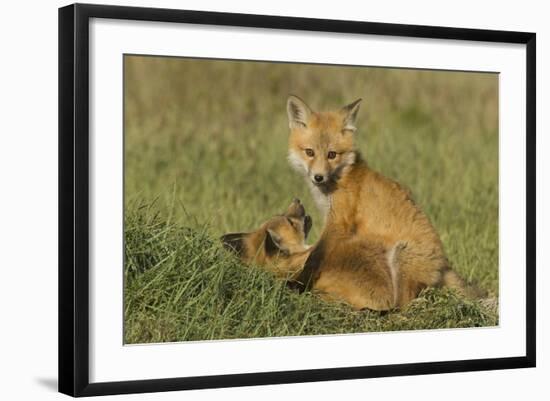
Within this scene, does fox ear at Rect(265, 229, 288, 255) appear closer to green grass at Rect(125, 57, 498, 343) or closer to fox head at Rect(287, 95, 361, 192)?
green grass at Rect(125, 57, 498, 343)

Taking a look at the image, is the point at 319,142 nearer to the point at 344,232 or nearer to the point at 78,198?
the point at 344,232

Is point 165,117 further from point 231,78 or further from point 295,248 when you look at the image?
point 295,248

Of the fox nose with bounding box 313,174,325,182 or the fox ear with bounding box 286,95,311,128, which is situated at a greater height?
the fox ear with bounding box 286,95,311,128

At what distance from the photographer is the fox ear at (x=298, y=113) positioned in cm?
651

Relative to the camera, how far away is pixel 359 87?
6.64m

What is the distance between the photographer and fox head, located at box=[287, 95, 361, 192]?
6535 mm

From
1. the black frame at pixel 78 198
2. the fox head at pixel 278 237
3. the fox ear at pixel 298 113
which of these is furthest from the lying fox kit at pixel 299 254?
the black frame at pixel 78 198

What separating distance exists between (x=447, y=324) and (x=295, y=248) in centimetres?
84

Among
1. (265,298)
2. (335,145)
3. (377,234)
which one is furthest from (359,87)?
(265,298)

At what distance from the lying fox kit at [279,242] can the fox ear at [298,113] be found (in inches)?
14.1

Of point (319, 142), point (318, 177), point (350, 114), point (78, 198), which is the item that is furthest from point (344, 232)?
point (78, 198)

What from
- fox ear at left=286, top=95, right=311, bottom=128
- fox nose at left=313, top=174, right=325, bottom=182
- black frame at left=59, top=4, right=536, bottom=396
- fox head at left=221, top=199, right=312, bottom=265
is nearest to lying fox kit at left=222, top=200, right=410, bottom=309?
fox head at left=221, top=199, right=312, bottom=265

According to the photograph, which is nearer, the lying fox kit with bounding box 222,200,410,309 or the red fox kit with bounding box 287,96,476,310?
the lying fox kit with bounding box 222,200,410,309

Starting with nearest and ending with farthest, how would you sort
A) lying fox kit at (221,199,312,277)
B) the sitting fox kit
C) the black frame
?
the black frame
lying fox kit at (221,199,312,277)
the sitting fox kit
